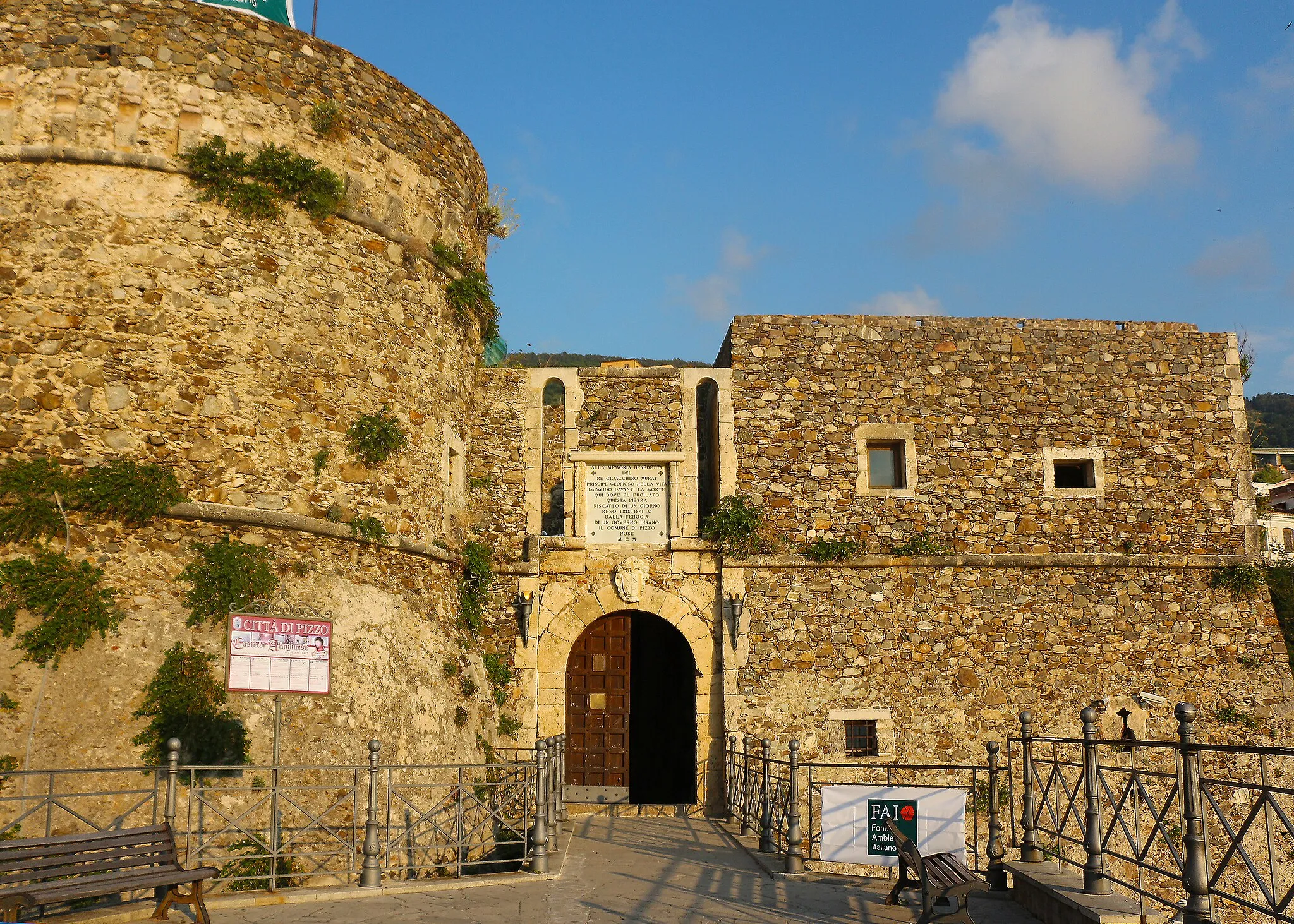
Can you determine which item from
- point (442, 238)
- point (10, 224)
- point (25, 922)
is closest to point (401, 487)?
point (442, 238)

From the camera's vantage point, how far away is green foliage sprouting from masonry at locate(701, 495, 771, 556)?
44.2 ft

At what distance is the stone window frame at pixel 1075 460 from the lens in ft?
46.0

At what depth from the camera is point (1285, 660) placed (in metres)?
13.7

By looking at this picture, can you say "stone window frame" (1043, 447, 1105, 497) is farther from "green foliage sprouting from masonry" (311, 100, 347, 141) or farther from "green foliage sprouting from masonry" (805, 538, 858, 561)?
"green foliage sprouting from masonry" (311, 100, 347, 141)

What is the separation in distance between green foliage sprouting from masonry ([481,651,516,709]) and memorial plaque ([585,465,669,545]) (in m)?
1.99

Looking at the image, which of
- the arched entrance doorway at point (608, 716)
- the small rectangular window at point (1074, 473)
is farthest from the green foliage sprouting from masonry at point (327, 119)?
the small rectangular window at point (1074, 473)

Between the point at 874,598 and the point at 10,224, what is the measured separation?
34.8 feet

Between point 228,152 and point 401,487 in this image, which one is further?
point 401,487

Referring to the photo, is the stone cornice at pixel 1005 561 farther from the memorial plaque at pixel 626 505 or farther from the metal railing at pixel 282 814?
the metal railing at pixel 282 814

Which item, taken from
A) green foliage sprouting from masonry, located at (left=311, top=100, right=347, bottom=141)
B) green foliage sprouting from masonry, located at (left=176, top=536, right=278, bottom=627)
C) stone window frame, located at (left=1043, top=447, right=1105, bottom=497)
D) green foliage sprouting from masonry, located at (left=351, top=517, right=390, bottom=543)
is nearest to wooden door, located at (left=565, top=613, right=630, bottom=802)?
green foliage sprouting from masonry, located at (left=351, top=517, right=390, bottom=543)

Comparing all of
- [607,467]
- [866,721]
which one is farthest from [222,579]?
[866,721]

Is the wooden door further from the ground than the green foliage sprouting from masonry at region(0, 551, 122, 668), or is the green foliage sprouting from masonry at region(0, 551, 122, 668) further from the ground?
the green foliage sprouting from masonry at region(0, 551, 122, 668)

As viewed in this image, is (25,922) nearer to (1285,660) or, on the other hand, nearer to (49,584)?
(49,584)

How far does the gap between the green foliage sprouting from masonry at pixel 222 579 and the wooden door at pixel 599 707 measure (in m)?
5.23
